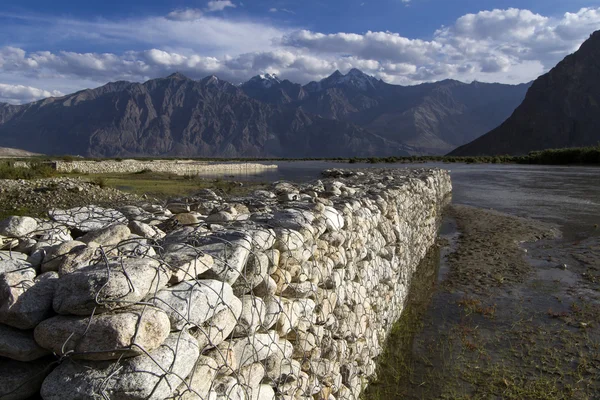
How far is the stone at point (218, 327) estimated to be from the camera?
2.35 metres

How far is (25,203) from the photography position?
1440cm

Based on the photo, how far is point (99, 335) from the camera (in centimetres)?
191

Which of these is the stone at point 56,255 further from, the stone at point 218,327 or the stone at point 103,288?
the stone at point 218,327

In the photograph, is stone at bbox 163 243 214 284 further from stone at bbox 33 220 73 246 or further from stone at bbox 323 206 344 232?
stone at bbox 323 206 344 232

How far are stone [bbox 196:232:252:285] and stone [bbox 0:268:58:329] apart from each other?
0.87 meters

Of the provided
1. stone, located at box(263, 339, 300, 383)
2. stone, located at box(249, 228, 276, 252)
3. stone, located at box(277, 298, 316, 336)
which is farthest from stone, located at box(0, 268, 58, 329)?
stone, located at box(277, 298, 316, 336)

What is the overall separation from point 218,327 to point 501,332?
5461 mm

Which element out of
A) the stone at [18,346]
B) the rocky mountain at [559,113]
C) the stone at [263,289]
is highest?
the rocky mountain at [559,113]

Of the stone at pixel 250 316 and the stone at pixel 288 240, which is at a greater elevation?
the stone at pixel 288 240

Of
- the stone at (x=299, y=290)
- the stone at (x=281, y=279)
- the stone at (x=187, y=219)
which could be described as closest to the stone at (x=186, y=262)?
the stone at (x=281, y=279)

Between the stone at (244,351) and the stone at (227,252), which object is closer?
the stone at (244,351)

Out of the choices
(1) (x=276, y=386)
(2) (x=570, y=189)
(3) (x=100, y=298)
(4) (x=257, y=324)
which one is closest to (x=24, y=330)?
(3) (x=100, y=298)

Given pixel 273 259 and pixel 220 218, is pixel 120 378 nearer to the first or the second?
pixel 273 259

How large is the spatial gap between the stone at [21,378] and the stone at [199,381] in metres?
0.61
